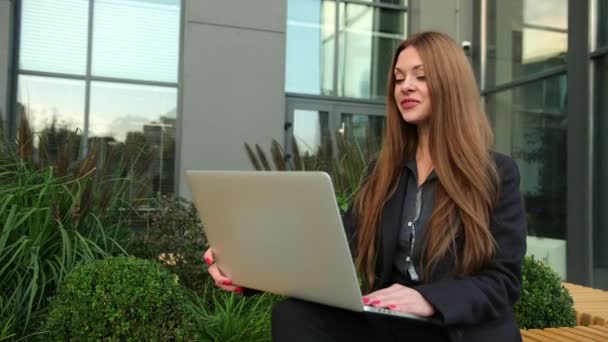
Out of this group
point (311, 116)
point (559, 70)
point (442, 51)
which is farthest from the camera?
point (311, 116)

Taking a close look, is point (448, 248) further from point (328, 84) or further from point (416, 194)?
point (328, 84)

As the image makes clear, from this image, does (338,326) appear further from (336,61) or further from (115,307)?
(336,61)

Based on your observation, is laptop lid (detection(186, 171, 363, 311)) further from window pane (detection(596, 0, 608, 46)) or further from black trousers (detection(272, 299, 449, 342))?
window pane (detection(596, 0, 608, 46))

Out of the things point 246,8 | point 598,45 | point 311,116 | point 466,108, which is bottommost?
point 466,108

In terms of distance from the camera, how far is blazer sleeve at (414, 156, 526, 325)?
1274 millimetres

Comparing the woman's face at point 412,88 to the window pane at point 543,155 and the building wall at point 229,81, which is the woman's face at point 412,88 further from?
the window pane at point 543,155

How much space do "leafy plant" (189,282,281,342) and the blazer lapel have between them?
107 cm

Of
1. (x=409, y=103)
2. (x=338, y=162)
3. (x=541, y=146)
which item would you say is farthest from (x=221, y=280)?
(x=541, y=146)

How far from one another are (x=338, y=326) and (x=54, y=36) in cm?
702

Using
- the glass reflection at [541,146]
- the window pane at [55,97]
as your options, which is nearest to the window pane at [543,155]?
the glass reflection at [541,146]

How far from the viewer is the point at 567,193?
6.93m

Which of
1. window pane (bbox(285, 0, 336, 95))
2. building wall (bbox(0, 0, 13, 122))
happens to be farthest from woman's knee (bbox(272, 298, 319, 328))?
window pane (bbox(285, 0, 336, 95))

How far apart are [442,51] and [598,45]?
5.99 m

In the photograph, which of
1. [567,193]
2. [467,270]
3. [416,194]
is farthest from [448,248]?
[567,193]
